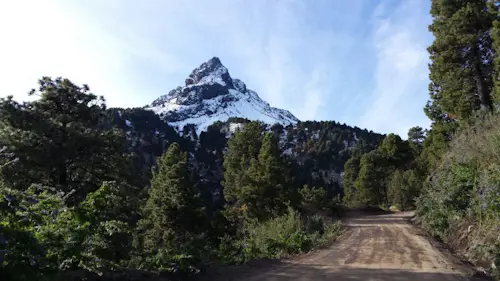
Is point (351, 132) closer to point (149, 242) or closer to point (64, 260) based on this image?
point (149, 242)

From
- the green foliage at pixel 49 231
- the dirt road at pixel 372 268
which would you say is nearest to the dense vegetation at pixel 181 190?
the green foliage at pixel 49 231

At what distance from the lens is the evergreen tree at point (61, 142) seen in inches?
403

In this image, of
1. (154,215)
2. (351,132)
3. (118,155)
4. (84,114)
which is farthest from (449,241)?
(351,132)

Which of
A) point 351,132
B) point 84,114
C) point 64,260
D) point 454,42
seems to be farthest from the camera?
point 351,132

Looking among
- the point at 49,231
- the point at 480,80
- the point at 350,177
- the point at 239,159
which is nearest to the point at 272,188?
the point at 239,159

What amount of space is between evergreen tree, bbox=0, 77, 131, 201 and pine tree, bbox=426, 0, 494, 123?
57.1 feet

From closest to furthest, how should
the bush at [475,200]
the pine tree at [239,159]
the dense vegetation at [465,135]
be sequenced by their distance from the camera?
the bush at [475,200], the dense vegetation at [465,135], the pine tree at [239,159]

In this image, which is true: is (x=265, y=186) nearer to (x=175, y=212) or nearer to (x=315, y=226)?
(x=175, y=212)

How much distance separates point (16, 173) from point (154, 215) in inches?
532

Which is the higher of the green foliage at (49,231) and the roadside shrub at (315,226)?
the green foliage at (49,231)

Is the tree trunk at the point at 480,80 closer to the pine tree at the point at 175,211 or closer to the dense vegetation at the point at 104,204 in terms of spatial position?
the dense vegetation at the point at 104,204

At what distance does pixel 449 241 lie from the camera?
414 inches

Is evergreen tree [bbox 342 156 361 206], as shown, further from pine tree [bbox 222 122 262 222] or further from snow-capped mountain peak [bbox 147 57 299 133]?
snow-capped mountain peak [bbox 147 57 299 133]

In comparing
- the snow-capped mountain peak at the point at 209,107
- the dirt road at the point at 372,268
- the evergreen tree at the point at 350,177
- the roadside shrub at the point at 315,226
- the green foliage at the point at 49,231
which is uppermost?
the snow-capped mountain peak at the point at 209,107
